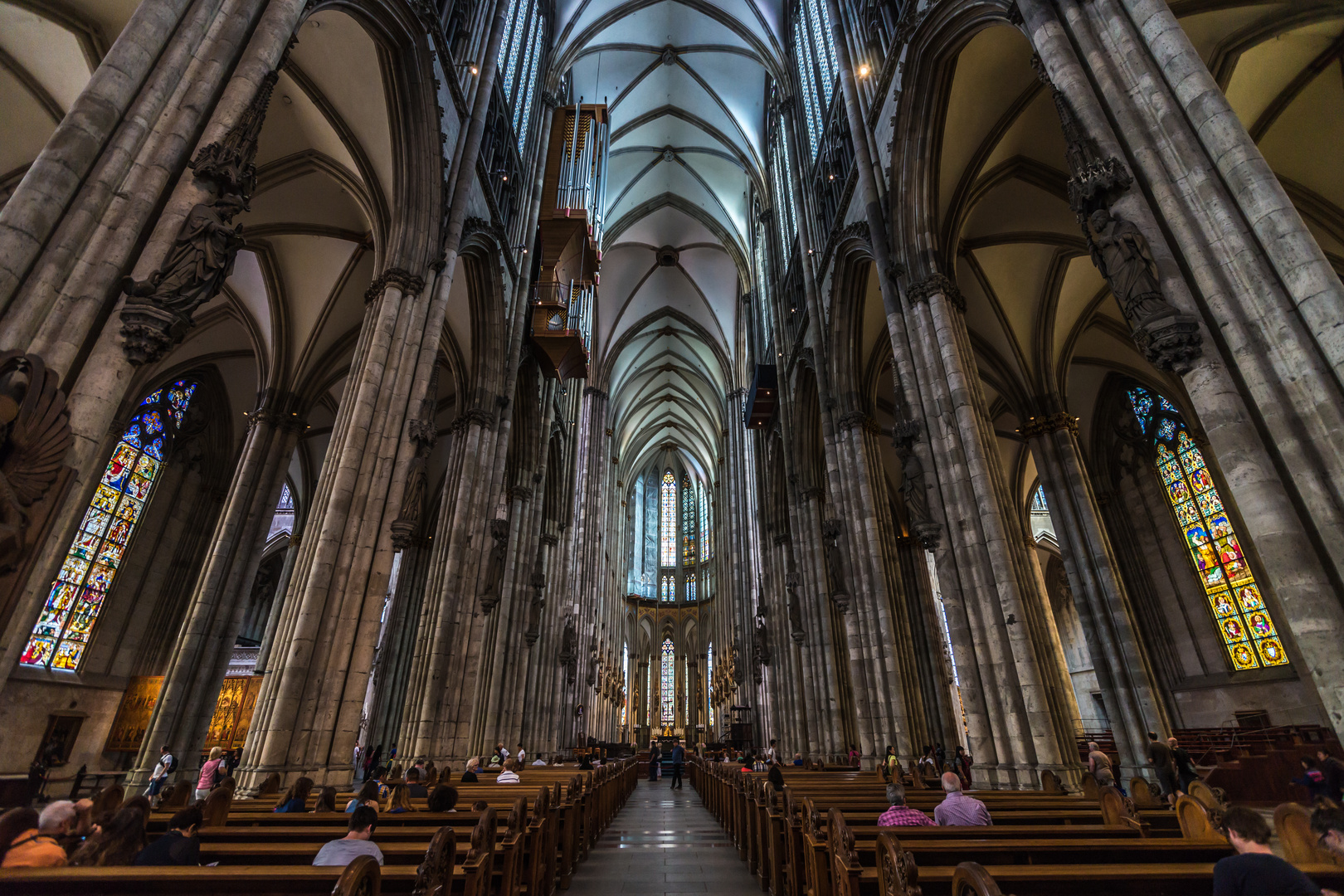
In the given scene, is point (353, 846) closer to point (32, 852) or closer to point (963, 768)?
point (32, 852)

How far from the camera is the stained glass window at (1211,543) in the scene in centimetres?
1357

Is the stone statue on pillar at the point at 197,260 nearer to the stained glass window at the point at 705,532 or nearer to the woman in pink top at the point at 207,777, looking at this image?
the woman in pink top at the point at 207,777

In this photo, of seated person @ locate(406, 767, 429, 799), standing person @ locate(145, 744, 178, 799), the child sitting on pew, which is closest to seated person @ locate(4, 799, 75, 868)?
the child sitting on pew

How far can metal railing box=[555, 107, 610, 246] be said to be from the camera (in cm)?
1717

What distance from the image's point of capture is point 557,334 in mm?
15156

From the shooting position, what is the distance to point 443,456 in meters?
21.2

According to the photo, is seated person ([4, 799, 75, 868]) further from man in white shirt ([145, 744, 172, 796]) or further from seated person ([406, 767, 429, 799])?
man in white shirt ([145, 744, 172, 796])

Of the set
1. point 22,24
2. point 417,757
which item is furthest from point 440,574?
point 22,24

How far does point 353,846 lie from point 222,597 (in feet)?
38.7

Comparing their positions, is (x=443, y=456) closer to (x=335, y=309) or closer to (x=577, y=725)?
(x=335, y=309)

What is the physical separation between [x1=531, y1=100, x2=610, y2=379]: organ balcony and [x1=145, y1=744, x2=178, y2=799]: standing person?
1071 centimetres

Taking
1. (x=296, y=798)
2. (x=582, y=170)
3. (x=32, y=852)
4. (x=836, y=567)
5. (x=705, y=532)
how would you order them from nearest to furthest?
1. (x=32, y=852)
2. (x=296, y=798)
3. (x=836, y=567)
4. (x=582, y=170)
5. (x=705, y=532)

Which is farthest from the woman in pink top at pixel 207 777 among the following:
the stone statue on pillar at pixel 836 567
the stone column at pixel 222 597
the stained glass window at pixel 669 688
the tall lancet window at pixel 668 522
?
the tall lancet window at pixel 668 522

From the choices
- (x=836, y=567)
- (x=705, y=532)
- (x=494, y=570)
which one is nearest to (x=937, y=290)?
(x=836, y=567)
